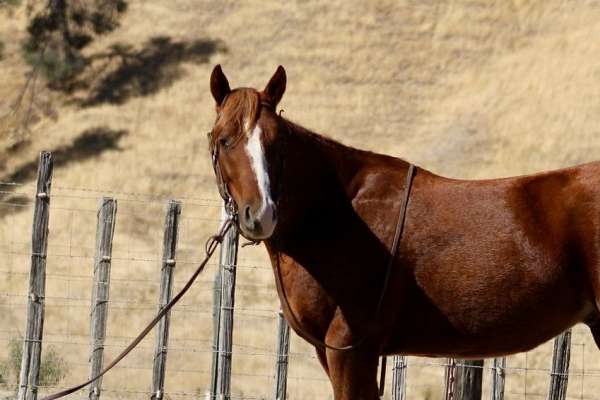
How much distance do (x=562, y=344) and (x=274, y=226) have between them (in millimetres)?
4470

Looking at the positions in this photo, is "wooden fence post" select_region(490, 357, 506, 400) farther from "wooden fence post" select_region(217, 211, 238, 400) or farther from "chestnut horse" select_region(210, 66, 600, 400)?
"chestnut horse" select_region(210, 66, 600, 400)

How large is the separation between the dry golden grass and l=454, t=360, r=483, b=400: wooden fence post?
7.85 metres

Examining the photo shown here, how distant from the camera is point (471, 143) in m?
23.6

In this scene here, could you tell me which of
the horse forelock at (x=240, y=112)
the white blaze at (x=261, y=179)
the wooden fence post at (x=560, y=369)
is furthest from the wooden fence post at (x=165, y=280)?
the white blaze at (x=261, y=179)

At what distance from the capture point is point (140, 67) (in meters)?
26.6

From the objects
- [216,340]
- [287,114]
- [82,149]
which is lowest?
[216,340]

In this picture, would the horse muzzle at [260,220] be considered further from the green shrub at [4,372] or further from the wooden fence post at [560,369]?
the green shrub at [4,372]

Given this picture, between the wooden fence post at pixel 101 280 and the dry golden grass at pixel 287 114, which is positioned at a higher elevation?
the dry golden grass at pixel 287 114

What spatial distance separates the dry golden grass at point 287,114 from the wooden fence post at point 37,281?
706cm

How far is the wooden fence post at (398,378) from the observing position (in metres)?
9.14

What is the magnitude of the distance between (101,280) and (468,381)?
3.20 m

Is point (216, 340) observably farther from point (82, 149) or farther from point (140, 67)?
point (140, 67)

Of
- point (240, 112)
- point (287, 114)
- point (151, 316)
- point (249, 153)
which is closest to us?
point (249, 153)

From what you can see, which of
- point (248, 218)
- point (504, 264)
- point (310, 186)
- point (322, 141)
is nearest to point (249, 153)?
point (248, 218)
